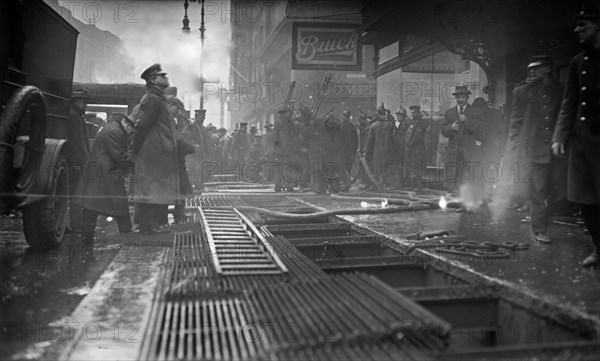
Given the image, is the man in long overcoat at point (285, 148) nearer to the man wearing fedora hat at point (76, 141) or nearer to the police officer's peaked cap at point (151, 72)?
the man wearing fedora hat at point (76, 141)

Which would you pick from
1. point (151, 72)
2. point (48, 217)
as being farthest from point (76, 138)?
point (48, 217)

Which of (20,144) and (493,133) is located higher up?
(493,133)

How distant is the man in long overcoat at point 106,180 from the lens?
5.79m

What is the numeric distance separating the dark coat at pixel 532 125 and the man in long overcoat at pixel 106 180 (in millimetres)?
4708

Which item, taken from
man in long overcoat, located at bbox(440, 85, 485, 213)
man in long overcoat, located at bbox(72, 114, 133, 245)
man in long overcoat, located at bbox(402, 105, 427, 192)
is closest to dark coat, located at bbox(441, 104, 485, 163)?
man in long overcoat, located at bbox(440, 85, 485, 213)

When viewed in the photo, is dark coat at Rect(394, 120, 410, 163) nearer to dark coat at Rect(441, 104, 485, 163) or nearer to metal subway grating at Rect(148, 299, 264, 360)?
dark coat at Rect(441, 104, 485, 163)

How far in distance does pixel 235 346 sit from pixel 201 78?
2231 centimetres

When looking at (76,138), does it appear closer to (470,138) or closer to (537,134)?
(537,134)

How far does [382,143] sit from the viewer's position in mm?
14133

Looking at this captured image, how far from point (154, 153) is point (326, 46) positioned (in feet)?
20.0

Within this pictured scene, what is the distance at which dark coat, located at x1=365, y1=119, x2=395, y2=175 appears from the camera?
14.1m

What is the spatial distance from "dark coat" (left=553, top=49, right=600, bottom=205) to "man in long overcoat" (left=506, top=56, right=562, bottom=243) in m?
1.02

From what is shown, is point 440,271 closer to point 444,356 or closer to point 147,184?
point 444,356

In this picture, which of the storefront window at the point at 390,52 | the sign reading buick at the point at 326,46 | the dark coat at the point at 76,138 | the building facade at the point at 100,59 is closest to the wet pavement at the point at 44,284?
the dark coat at the point at 76,138
